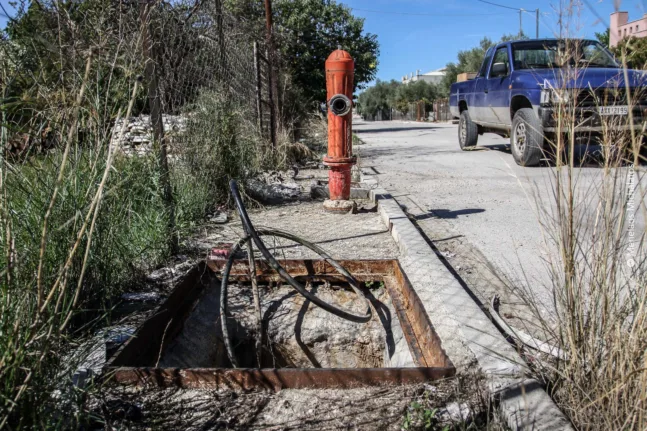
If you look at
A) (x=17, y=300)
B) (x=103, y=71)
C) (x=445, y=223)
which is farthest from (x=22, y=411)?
(x=445, y=223)

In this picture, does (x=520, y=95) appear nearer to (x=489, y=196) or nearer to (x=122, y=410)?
(x=489, y=196)

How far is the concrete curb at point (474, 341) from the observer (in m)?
1.77

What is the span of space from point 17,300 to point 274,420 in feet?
3.24

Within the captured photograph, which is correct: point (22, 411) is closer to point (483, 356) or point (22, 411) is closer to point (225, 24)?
point (483, 356)

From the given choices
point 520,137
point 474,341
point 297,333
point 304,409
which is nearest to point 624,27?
point 474,341

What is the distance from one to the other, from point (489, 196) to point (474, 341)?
4390 mm

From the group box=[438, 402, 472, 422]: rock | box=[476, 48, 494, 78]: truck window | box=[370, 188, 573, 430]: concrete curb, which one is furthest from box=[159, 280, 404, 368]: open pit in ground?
box=[476, 48, 494, 78]: truck window

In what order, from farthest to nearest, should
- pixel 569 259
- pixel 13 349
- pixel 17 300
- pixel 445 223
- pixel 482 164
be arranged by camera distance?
1. pixel 482 164
2. pixel 445 223
3. pixel 569 259
4. pixel 17 300
5. pixel 13 349

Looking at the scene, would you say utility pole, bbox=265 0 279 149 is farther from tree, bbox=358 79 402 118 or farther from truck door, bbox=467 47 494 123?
tree, bbox=358 79 402 118

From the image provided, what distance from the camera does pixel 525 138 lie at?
25.7 ft

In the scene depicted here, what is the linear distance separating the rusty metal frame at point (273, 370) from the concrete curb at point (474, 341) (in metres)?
0.10

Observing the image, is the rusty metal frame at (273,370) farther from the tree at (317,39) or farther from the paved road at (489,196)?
the tree at (317,39)

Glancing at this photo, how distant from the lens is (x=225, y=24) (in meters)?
7.52

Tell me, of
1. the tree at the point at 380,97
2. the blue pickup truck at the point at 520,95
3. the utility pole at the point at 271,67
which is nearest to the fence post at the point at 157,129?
the blue pickup truck at the point at 520,95
